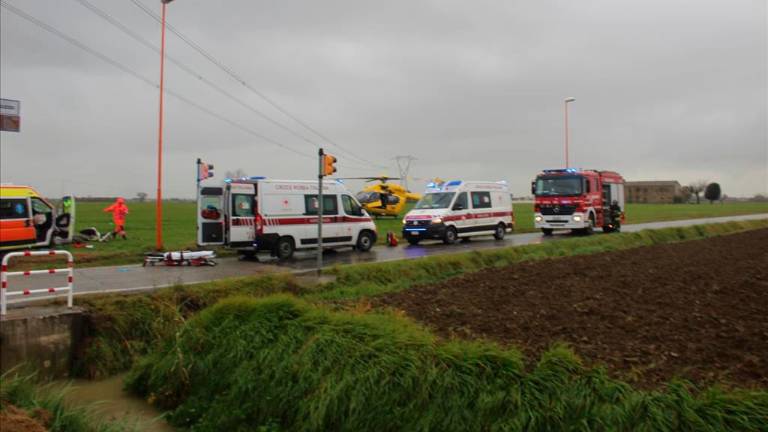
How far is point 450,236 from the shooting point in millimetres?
21953

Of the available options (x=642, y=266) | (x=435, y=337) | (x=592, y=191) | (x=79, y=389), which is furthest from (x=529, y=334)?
(x=592, y=191)

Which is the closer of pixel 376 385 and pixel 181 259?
pixel 376 385

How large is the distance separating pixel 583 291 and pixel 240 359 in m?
5.64

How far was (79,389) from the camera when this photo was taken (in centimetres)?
733

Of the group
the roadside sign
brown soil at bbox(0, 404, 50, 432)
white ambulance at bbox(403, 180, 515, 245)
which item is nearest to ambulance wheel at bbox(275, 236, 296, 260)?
white ambulance at bbox(403, 180, 515, 245)

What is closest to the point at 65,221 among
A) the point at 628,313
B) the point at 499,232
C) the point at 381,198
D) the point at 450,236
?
the point at 450,236

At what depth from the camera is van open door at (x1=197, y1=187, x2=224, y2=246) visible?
16.4 metres

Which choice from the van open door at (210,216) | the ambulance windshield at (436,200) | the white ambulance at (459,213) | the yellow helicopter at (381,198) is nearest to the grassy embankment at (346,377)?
the van open door at (210,216)

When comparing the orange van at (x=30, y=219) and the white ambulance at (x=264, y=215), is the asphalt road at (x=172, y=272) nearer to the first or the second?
the white ambulance at (x=264, y=215)

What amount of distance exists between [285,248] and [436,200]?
26.8 ft

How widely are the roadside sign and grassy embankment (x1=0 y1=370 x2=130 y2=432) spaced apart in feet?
17.0

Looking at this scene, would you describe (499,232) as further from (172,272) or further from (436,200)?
(172,272)

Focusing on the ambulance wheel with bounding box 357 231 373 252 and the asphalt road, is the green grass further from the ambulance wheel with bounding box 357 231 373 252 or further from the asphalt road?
the ambulance wheel with bounding box 357 231 373 252

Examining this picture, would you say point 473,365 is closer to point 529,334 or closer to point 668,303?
point 529,334
